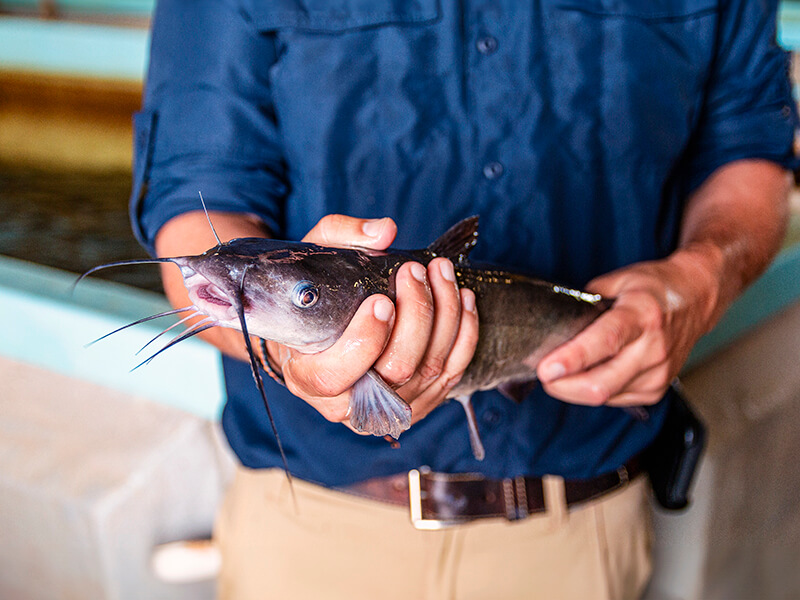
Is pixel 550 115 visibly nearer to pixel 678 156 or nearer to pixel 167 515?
pixel 678 156

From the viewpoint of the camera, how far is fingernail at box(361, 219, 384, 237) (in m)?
0.80

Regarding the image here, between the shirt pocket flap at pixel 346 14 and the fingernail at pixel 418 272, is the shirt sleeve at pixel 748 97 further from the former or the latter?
the fingernail at pixel 418 272

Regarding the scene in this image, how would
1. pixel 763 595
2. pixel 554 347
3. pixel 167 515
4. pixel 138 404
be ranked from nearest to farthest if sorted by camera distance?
pixel 554 347 < pixel 167 515 < pixel 138 404 < pixel 763 595

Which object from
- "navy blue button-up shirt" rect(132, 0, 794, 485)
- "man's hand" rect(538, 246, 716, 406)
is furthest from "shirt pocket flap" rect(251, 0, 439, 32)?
"man's hand" rect(538, 246, 716, 406)

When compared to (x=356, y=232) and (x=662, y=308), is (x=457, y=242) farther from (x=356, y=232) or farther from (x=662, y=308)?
(x=662, y=308)

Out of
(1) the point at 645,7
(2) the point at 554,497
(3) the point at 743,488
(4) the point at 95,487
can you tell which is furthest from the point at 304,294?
(3) the point at 743,488

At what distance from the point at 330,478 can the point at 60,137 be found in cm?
453

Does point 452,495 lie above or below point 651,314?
below

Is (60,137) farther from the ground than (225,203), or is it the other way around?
(225,203)

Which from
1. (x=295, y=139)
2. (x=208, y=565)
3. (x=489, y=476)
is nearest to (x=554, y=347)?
(x=489, y=476)

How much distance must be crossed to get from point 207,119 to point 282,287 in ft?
1.65

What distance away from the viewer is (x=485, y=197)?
117 cm

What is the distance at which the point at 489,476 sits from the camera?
1.21 meters

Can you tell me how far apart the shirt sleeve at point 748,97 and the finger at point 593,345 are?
57 centimetres
